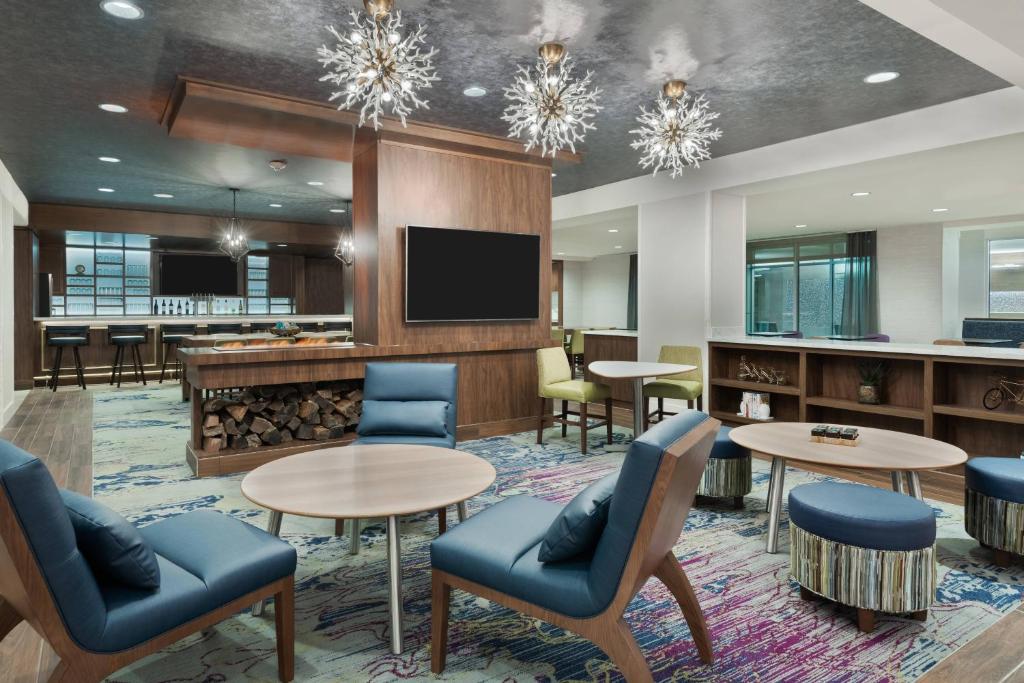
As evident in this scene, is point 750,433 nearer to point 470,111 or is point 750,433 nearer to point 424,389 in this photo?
point 424,389

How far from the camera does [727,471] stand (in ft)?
11.7

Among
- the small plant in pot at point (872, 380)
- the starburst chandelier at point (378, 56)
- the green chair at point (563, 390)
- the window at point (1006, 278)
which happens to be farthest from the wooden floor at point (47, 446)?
the window at point (1006, 278)

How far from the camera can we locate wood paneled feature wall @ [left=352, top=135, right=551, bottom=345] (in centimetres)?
505

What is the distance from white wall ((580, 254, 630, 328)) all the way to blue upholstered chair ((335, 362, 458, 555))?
1114 centimetres

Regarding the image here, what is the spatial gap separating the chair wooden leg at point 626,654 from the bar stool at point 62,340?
9144mm

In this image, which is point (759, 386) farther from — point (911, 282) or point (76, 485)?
point (911, 282)

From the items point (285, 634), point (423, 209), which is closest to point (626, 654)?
point (285, 634)

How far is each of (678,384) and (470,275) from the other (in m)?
2.18

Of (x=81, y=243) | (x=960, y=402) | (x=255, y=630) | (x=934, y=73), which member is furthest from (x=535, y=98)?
(x=81, y=243)

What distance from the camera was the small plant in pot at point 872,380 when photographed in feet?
16.4

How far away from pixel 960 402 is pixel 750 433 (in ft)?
7.55

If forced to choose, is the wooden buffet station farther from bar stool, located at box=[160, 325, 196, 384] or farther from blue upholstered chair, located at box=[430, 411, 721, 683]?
bar stool, located at box=[160, 325, 196, 384]

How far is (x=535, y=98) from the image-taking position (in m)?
3.65

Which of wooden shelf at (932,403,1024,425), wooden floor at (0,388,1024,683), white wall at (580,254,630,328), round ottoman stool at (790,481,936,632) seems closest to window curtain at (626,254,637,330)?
white wall at (580,254,630,328)
